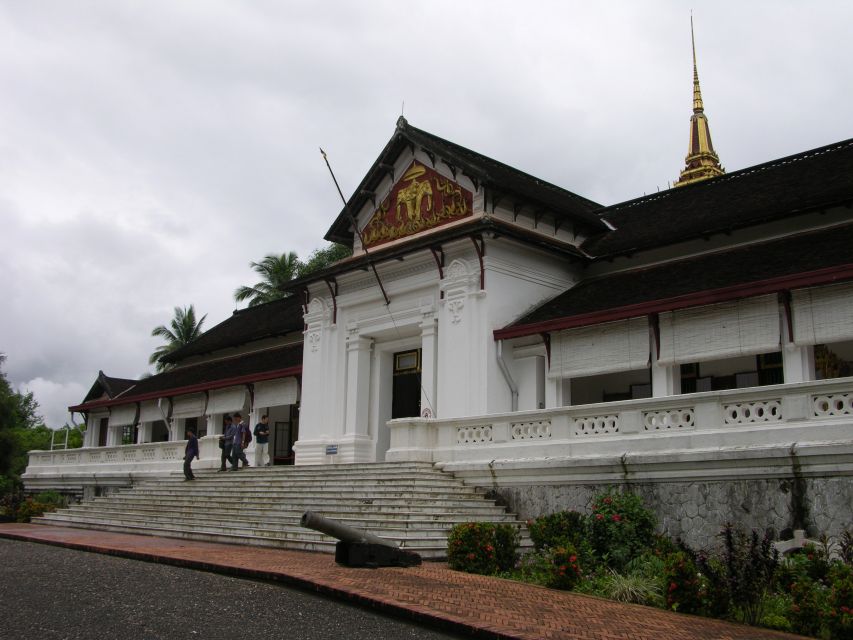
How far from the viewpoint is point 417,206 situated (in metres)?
23.5

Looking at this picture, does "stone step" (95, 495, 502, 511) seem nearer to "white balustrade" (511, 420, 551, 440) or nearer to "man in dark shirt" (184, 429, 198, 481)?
"white balustrade" (511, 420, 551, 440)

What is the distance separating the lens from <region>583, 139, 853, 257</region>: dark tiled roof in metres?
19.5

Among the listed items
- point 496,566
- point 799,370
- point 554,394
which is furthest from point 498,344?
point 496,566

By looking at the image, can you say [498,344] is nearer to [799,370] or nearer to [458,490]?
[458,490]

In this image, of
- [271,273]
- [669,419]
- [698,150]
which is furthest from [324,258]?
[669,419]

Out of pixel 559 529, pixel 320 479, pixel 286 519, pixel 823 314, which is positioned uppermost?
pixel 823 314

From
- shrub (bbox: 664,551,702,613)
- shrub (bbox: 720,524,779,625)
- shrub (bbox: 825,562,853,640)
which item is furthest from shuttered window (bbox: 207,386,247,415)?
shrub (bbox: 825,562,853,640)

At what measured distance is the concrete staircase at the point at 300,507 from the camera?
14664 mm

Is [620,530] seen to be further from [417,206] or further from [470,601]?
[417,206]

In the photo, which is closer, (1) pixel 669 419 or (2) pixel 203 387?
(1) pixel 669 419

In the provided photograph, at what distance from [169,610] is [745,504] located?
8.07 meters

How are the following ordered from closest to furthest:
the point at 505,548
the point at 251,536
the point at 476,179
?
the point at 505,548 → the point at 251,536 → the point at 476,179

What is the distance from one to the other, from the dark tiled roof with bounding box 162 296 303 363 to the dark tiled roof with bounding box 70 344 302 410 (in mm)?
562

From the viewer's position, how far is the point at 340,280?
24266mm
